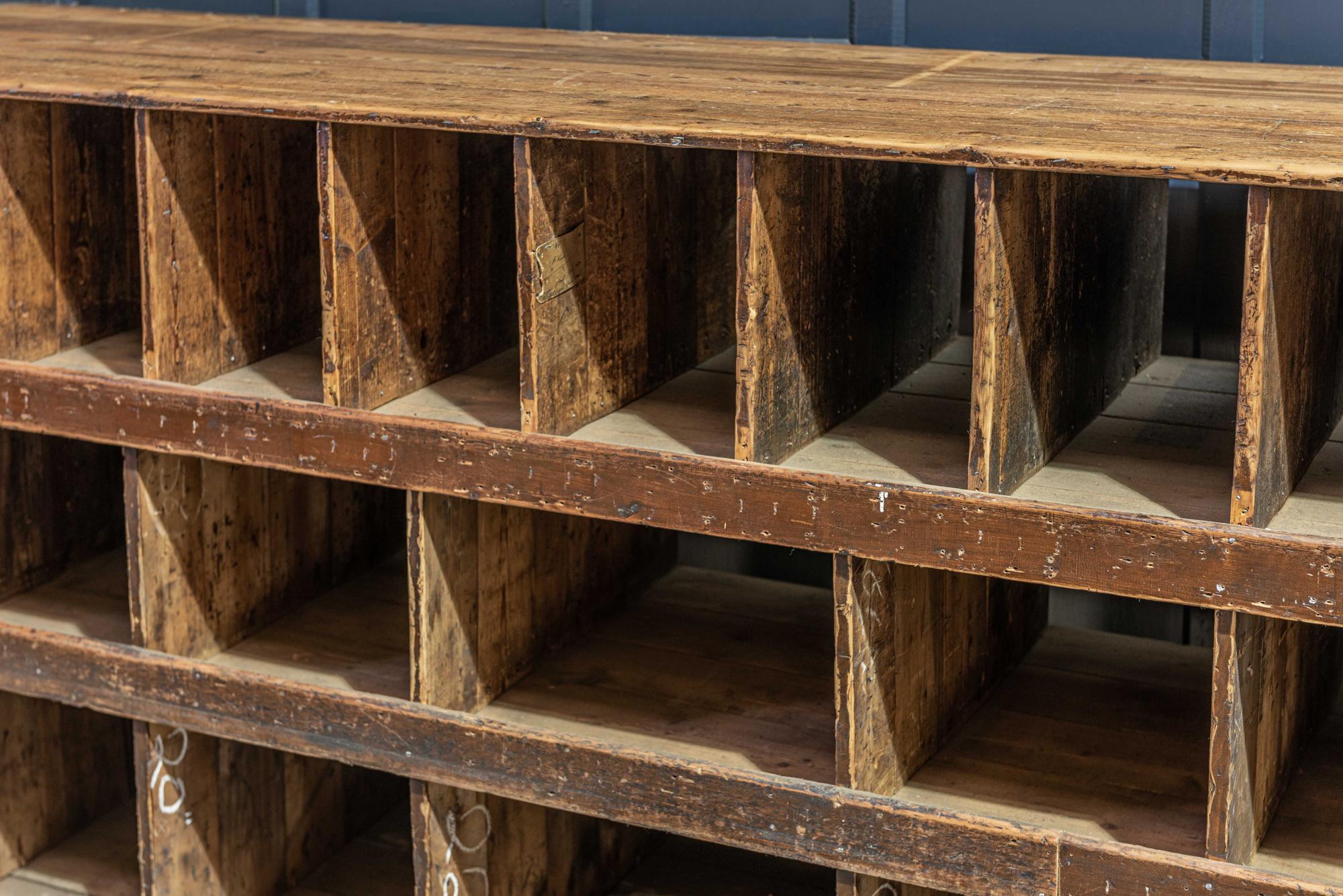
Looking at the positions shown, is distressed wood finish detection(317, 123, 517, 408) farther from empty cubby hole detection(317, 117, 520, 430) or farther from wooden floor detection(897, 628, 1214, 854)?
wooden floor detection(897, 628, 1214, 854)

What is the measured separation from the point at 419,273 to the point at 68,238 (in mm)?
640

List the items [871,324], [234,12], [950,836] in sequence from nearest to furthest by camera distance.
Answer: [950,836]
[871,324]
[234,12]

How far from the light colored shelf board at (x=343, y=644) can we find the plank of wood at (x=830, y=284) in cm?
76

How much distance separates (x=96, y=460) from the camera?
10.1 ft

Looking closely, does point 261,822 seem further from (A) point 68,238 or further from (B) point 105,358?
(A) point 68,238

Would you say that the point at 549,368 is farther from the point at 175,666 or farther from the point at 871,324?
the point at 175,666

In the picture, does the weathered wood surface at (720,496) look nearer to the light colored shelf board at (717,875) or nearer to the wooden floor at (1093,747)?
the wooden floor at (1093,747)

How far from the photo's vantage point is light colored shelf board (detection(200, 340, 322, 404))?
2416 millimetres

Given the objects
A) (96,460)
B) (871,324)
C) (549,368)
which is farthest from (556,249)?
(96,460)

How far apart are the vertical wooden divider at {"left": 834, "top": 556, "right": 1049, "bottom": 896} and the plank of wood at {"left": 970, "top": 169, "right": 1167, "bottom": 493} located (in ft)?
0.75

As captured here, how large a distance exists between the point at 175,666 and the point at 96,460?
2.32 ft

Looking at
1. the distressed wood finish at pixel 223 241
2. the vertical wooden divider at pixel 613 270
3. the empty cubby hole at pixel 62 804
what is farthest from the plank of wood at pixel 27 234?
the vertical wooden divider at pixel 613 270

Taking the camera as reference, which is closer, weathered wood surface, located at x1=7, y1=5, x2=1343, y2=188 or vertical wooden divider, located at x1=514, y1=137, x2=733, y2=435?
weathered wood surface, located at x1=7, y1=5, x2=1343, y2=188

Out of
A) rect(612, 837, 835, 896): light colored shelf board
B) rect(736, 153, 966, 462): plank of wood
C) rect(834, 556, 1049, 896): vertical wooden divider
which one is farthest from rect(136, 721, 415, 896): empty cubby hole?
rect(736, 153, 966, 462): plank of wood
